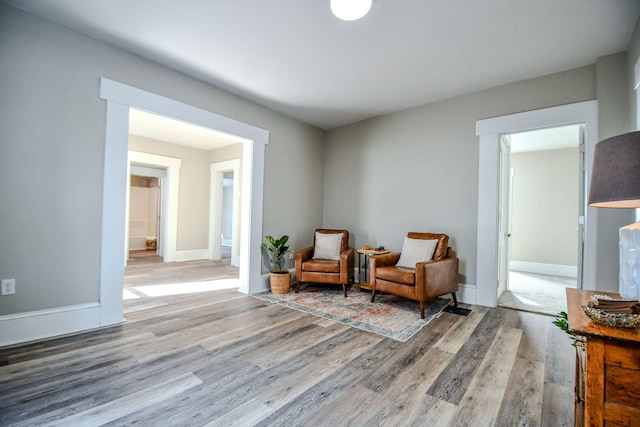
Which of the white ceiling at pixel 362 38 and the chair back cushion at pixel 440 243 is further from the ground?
the white ceiling at pixel 362 38

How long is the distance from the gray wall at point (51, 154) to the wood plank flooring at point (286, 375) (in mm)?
533

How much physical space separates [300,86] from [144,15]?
1593mm

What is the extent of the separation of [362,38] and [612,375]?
2.57 meters

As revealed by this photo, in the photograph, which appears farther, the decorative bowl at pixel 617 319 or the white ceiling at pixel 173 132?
the white ceiling at pixel 173 132

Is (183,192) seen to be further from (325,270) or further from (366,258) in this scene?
(366,258)

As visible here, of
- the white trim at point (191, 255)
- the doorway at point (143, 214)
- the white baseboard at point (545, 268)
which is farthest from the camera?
the doorway at point (143, 214)

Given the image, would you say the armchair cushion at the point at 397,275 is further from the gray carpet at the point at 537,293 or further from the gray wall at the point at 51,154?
the gray wall at the point at 51,154

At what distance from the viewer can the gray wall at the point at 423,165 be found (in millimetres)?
3088

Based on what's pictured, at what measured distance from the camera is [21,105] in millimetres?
2125

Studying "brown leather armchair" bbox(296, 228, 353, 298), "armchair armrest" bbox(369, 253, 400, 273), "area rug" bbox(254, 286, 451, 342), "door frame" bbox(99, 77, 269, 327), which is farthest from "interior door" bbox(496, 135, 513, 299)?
"door frame" bbox(99, 77, 269, 327)

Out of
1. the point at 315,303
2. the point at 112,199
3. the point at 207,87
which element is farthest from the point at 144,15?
the point at 315,303

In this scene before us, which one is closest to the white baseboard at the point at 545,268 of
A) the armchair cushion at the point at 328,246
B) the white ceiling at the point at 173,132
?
the armchair cushion at the point at 328,246

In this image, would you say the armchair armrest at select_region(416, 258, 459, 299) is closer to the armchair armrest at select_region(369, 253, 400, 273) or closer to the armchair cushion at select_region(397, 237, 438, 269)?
the armchair cushion at select_region(397, 237, 438, 269)

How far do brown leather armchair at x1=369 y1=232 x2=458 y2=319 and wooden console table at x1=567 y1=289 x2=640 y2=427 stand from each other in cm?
185
